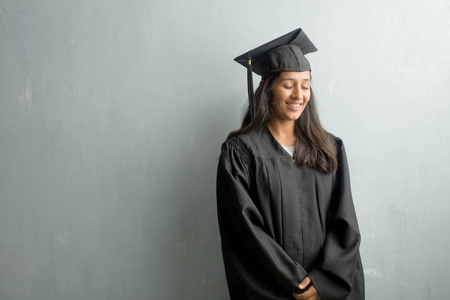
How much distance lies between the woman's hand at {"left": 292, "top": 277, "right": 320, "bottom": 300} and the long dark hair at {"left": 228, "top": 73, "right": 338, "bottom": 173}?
20.2 inches

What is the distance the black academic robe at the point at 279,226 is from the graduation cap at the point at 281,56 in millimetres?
256

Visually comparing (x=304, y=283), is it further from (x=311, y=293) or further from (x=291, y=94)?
(x=291, y=94)

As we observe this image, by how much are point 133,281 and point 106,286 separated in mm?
152

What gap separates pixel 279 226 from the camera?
159 centimetres

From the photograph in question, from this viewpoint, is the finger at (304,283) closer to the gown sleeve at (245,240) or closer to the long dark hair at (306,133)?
the gown sleeve at (245,240)

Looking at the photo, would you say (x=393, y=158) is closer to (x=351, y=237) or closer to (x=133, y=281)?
(x=351, y=237)

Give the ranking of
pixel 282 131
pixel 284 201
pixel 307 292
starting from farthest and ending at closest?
pixel 282 131, pixel 284 201, pixel 307 292

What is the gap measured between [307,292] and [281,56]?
1039 mm

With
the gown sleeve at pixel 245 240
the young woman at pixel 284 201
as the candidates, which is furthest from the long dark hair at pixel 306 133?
the gown sleeve at pixel 245 240

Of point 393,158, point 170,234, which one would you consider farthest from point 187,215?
point 393,158

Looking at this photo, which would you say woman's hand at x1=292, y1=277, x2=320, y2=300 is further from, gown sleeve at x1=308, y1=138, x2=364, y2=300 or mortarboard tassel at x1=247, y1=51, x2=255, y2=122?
mortarboard tassel at x1=247, y1=51, x2=255, y2=122

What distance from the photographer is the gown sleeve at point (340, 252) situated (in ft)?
5.01

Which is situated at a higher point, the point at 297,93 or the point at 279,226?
the point at 297,93

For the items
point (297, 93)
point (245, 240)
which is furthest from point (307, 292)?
point (297, 93)
